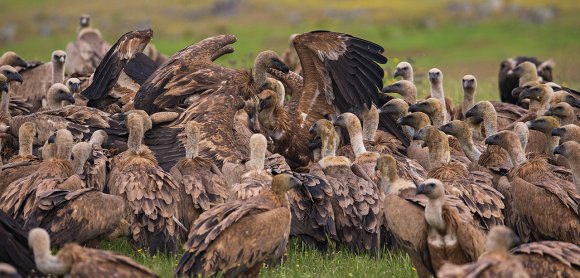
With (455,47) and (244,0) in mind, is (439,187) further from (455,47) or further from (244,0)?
(244,0)

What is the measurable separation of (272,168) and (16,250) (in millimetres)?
3000

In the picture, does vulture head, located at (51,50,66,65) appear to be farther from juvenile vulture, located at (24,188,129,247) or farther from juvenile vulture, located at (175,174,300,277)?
juvenile vulture, located at (175,174,300,277)

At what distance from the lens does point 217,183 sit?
9.94 meters

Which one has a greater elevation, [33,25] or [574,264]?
[574,264]

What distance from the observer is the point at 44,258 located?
7121mm

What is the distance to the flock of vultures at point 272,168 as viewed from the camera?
809 cm

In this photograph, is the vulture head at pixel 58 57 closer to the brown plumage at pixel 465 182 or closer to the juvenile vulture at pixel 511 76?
the brown plumage at pixel 465 182

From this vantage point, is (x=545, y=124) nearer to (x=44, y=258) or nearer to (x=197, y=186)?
(x=197, y=186)

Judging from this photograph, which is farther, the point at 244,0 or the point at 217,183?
the point at 244,0

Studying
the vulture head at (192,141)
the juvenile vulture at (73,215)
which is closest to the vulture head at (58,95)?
the vulture head at (192,141)

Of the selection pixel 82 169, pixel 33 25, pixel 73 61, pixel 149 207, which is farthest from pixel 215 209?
pixel 33 25

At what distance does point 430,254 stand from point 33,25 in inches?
2185

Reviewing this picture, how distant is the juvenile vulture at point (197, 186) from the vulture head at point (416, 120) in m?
2.49

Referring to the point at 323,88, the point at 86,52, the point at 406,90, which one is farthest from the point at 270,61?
the point at 86,52
